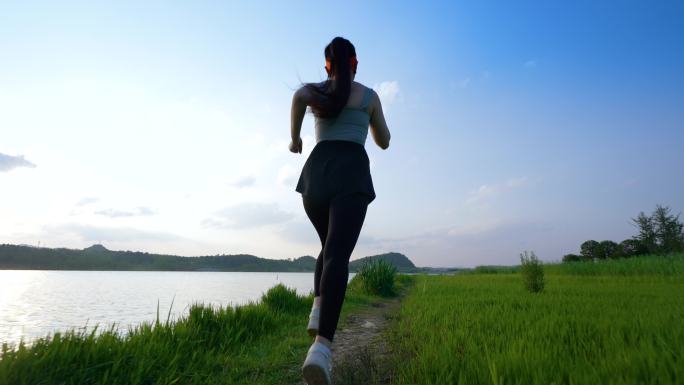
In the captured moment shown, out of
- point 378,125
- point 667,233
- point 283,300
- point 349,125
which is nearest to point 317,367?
point 349,125

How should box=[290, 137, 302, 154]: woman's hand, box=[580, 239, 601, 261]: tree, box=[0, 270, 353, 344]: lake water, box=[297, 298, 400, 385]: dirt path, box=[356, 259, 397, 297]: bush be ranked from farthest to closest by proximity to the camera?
box=[580, 239, 601, 261]: tree
box=[356, 259, 397, 297]: bush
box=[0, 270, 353, 344]: lake water
box=[290, 137, 302, 154]: woman's hand
box=[297, 298, 400, 385]: dirt path

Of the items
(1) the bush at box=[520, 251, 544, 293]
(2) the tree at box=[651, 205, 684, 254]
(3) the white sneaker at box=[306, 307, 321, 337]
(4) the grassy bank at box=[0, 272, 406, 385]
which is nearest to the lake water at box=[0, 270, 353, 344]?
(4) the grassy bank at box=[0, 272, 406, 385]

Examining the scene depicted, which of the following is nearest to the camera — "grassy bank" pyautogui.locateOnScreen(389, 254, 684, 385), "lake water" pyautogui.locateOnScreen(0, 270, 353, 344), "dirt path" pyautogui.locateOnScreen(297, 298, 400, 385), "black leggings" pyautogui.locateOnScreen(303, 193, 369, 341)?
"grassy bank" pyautogui.locateOnScreen(389, 254, 684, 385)

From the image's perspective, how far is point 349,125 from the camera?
2.25m

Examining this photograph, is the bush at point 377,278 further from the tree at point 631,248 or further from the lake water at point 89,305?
the tree at point 631,248

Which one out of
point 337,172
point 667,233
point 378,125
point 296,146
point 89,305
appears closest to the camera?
point 337,172

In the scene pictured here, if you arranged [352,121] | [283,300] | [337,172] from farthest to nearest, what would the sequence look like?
1. [283,300]
2. [352,121]
3. [337,172]

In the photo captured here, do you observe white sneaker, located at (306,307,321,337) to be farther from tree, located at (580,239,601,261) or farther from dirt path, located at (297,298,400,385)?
tree, located at (580,239,601,261)

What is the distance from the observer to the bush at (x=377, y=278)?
9.70 metres

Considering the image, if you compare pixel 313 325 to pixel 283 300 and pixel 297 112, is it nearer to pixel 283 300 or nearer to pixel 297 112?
pixel 297 112

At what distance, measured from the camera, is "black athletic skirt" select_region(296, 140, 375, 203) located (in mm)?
2131

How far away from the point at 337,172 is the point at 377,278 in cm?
809

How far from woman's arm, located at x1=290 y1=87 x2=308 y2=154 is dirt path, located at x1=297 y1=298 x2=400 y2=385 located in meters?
1.62

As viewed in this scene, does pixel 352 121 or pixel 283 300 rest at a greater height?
pixel 352 121
